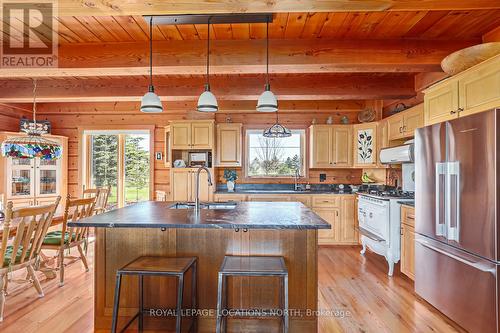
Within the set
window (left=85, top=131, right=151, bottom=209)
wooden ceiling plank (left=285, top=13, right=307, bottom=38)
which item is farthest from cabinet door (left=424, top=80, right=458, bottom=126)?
window (left=85, top=131, right=151, bottom=209)

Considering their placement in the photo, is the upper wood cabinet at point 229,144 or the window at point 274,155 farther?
the window at point 274,155

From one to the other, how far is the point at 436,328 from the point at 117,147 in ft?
18.6

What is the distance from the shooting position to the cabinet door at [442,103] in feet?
8.31

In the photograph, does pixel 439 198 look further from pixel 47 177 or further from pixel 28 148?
pixel 47 177

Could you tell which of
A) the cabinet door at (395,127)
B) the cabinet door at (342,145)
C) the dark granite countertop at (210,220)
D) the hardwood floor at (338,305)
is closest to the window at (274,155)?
the cabinet door at (342,145)

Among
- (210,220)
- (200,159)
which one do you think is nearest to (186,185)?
(200,159)

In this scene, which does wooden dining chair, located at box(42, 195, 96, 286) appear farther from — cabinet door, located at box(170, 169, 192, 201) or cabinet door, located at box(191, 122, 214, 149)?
cabinet door, located at box(191, 122, 214, 149)

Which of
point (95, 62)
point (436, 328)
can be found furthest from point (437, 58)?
point (95, 62)

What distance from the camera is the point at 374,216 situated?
3.90m

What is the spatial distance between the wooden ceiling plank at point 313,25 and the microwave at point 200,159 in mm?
2937

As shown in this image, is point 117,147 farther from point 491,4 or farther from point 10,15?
point 491,4

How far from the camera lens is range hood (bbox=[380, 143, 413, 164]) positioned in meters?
3.61

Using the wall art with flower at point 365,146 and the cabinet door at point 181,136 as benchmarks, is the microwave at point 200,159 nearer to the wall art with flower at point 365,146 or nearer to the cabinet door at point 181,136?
the cabinet door at point 181,136

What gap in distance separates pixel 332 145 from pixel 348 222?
1372 millimetres
